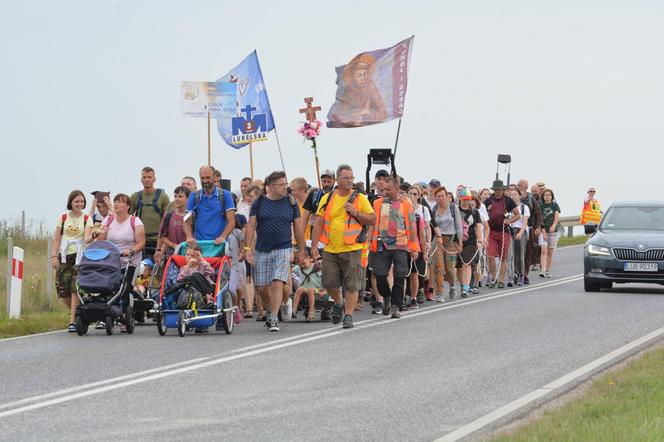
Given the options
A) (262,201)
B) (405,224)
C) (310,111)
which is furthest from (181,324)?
(310,111)

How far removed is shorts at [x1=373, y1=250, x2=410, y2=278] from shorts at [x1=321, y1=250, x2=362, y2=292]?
1.32 meters

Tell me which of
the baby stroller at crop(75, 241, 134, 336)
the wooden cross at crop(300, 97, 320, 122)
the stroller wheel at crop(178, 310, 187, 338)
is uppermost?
the wooden cross at crop(300, 97, 320, 122)

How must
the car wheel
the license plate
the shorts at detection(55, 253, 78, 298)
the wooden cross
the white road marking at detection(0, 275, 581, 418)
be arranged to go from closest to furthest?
the white road marking at detection(0, 275, 581, 418)
the shorts at detection(55, 253, 78, 298)
the license plate
the car wheel
the wooden cross

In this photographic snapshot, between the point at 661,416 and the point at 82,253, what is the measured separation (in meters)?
10.1

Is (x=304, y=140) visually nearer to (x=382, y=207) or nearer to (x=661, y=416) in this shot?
(x=382, y=207)

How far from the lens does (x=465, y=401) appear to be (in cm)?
1120

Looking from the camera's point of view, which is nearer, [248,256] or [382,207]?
[248,256]

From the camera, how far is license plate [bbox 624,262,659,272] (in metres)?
25.1

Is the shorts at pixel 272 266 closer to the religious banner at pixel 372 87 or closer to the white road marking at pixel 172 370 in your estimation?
the white road marking at pixel 172 370

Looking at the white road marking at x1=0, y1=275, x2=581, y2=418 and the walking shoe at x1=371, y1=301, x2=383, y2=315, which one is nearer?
the white road marking at x1=0, y1=275, x2=581, y2=418

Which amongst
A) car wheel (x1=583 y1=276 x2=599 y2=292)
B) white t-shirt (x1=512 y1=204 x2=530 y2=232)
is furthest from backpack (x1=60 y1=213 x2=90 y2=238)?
white t-shirt (x1=512 y1=204 x2=530 y2=232)

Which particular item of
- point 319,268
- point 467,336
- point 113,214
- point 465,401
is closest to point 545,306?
point 319,268

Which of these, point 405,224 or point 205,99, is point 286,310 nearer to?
point 405,224

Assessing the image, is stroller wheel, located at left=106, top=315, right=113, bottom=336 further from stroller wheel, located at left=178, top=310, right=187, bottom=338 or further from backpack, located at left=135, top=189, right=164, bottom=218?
backpack, located at left=135, top=189, right=164, bottom=218
